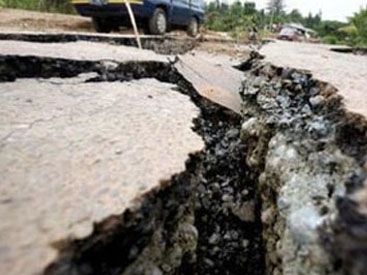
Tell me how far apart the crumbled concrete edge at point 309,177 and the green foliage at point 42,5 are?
1122 centimetres

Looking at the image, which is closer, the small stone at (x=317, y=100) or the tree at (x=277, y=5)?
the small stone at (x=317, y=100)

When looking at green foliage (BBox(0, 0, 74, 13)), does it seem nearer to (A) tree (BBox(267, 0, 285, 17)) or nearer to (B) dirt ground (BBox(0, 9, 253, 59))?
(B) dirt ground (BBox(0, 9, 253, 59))

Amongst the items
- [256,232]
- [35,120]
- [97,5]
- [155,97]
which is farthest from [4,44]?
[97,5]

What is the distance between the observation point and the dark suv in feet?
22.9

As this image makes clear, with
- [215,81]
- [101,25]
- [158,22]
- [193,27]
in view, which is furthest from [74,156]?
[193,27]

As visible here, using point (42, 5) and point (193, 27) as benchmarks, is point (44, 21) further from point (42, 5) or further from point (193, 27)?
point (42, 5)

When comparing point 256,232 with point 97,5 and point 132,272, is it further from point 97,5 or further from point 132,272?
point 97,5

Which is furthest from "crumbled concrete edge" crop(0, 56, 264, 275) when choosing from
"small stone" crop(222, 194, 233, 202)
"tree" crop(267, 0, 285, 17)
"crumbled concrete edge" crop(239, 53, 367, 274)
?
"tree" crop(267, 0, 285, 17)

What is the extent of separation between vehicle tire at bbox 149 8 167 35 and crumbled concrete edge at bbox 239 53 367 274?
5.24m

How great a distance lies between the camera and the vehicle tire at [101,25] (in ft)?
25.5

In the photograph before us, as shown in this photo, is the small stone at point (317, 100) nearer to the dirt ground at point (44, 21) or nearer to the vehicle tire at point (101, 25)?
the vehicle tire at point (101, 25)

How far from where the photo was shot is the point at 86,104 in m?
1.89

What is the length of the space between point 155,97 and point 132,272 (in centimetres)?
125

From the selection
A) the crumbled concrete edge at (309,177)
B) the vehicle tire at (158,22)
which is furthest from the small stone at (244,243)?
the vehicle tire at (158,22)
